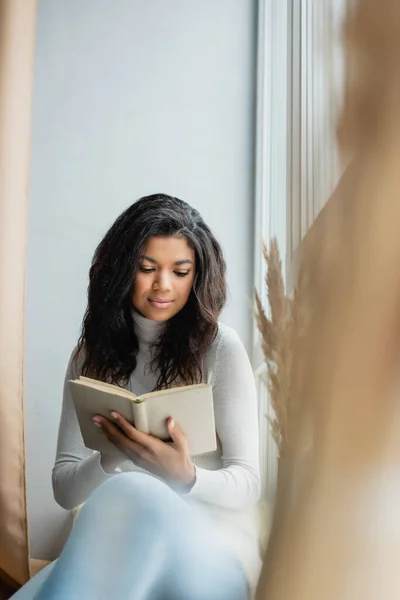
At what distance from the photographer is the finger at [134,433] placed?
33.0 inches

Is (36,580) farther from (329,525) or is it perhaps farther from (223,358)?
(329,525)

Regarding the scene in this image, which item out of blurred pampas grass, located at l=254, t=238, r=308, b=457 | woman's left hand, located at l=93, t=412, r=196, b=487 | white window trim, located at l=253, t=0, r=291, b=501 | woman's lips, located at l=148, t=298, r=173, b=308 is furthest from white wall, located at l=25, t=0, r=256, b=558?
blurred pampas grass, located at l=254, t=238, r=308, b=457

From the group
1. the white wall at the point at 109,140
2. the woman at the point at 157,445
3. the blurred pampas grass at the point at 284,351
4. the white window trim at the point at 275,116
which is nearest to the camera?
the blurred pampas grass at the point at 284,351

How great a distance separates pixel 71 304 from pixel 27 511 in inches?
15.3

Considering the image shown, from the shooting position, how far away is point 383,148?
0.91 feet

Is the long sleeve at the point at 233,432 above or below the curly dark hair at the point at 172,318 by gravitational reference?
below

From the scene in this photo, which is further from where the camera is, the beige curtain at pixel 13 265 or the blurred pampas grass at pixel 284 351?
the beige curtain at pixel 13 265

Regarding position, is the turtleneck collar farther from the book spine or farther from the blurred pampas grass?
the blurred pampas grass

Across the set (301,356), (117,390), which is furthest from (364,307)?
(117,390)

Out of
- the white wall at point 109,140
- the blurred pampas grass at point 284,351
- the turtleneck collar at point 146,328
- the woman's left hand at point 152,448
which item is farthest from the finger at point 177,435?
the blurred pampas grass at point 284,351

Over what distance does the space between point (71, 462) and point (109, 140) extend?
60 cm

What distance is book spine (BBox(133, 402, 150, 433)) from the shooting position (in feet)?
2.68

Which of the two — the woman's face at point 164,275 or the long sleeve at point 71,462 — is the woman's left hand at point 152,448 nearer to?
the long sleeve at point 71,462

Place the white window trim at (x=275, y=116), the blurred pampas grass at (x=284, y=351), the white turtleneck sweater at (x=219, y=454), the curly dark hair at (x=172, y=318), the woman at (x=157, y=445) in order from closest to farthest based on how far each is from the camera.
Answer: the blurred pampas grass at (x=284, y=351) → the white window trim at (x=275, y=116) → the woman at (x=157, y=445) → the white turtleneck sweater at (x=219, y=454) → the curly dark hair at (x=172, y=318)
